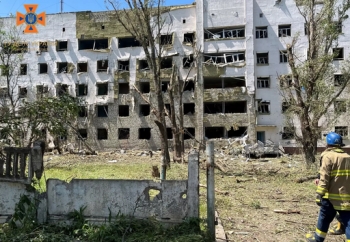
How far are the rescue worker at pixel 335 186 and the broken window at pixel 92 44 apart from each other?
33.3 meters

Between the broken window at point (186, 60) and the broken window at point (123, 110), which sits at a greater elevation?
the broken window at point (186, 60)

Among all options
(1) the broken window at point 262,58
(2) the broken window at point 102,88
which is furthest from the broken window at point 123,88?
(1) the broken window at point 262,58

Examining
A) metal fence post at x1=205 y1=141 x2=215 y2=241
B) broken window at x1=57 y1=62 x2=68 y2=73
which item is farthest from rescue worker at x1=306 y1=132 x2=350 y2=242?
broken window at x1=57 y1=62 x2=68 y2=73

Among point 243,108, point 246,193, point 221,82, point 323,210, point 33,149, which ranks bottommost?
point 246,193

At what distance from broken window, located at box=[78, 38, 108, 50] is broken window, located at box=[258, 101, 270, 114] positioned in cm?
1872

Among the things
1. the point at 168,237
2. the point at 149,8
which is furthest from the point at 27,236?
the point at 149,8

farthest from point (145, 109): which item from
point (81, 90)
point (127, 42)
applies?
point (127, 42)

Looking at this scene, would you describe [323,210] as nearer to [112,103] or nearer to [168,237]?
[168,237]

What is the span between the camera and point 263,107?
30141mm

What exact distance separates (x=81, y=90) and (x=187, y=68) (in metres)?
12.6

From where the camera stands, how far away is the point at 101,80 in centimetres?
3300

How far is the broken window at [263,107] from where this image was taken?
2994 centimetres

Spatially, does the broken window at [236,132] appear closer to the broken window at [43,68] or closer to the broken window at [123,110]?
the broken window at [123,110]

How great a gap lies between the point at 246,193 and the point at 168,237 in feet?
16.2
